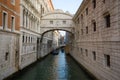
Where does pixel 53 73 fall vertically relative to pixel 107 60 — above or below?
below

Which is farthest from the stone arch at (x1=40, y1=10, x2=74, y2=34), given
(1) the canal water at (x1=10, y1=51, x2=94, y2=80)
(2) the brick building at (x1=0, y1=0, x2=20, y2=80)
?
(2) the brick building at (x1=0, y1=0, x2=20, y2=80)

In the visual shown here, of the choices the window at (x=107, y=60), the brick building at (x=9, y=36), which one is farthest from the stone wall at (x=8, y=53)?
the window at (x=107, y=60)

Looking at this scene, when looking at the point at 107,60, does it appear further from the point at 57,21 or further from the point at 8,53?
the point at 57,21

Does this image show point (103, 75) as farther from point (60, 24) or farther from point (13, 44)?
point (60, 24)

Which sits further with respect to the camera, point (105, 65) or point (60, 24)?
point (60, 24)

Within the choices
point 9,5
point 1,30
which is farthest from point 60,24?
point 1,30

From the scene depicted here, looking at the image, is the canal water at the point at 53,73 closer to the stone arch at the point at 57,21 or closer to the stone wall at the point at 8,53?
the stone wall at the point at 8,53

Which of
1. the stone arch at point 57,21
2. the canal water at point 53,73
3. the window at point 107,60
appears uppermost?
the stone arch at point 57,21

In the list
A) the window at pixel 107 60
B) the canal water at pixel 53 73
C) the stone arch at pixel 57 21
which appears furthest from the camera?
the stone arch at pixel 57 21

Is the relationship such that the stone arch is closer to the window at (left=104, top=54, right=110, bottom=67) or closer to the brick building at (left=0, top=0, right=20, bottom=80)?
the brick building at (left=0, top=0, right=20, bottom=80)

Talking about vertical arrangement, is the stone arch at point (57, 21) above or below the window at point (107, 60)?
above

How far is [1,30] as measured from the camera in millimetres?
9859

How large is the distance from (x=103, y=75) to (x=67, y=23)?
16877mm

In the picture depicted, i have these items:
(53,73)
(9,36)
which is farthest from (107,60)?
(9,36)
